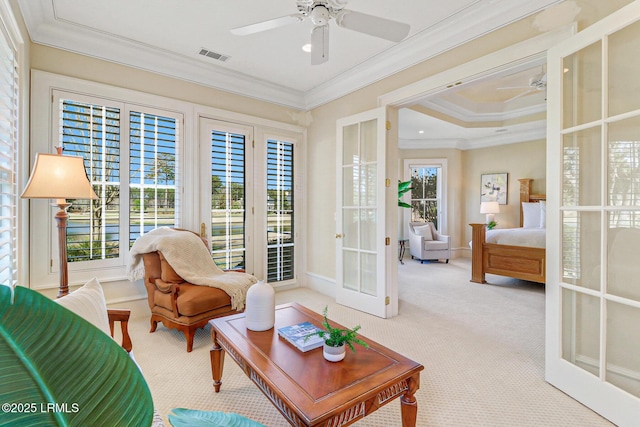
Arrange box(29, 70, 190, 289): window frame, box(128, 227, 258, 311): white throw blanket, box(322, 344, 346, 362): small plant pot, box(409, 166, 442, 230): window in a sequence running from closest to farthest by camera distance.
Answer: box(322, 344, 346, 362): small plant pot
box(29, 70, 190, 289): window frame
box(128, 227, 258, 311): white throw blanket
box(409, 166, 442, 230): window

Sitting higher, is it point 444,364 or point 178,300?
point 178,300

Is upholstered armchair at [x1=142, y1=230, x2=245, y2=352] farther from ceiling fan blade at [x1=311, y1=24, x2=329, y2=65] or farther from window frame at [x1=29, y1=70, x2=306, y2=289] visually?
ceiling fan blade at [x1=311, y1=24, x2=329, y2=65]

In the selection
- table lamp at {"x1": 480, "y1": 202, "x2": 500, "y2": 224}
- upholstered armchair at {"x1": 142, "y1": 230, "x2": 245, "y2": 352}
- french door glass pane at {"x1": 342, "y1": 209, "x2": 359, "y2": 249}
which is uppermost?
table lamp at {"x1": 480, "y1": 202, "x2": 500, "y2": 224}

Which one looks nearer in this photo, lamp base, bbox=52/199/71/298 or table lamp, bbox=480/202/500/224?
lamp base, bbox=52/199/71/298

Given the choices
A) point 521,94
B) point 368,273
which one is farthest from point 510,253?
point 521,94

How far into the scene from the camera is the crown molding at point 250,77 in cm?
238

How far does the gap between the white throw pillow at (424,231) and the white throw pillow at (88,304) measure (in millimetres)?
6224

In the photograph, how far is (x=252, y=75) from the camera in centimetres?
374

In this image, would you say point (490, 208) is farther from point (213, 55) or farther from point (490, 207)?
point (213, 55)

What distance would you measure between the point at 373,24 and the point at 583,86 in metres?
1.36

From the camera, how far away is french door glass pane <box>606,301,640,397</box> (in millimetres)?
1656

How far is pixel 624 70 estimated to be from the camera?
1.69 meters

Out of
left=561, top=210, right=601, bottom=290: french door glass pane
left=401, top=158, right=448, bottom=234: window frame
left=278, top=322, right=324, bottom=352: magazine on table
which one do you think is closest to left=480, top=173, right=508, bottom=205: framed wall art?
left=401, top=158, right=448, bottom=234: window frame

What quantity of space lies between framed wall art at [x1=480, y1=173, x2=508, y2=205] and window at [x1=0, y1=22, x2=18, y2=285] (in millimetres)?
7720
